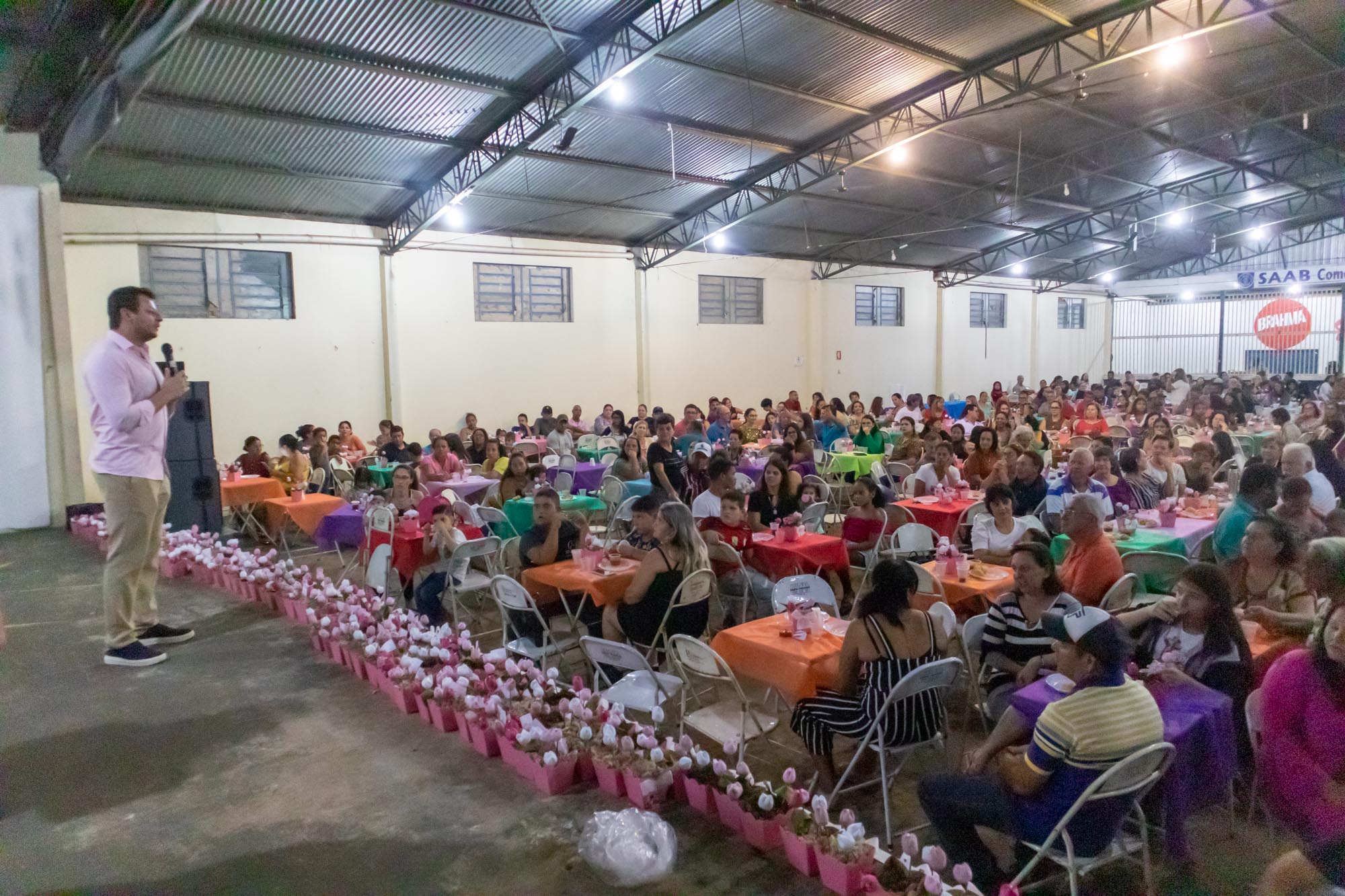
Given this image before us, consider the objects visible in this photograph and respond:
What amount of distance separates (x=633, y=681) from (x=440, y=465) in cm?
549

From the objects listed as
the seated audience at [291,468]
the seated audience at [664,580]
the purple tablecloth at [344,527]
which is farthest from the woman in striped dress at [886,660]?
the seated audience at [291,468]

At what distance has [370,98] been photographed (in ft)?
28.6

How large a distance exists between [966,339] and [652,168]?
1350 centimetres

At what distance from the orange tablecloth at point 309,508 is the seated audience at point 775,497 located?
12.1ft

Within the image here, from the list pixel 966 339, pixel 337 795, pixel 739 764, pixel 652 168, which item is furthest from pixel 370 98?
pixel 966 339

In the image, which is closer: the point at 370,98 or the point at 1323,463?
the point at 1323,463

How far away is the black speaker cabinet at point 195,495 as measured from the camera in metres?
7.96

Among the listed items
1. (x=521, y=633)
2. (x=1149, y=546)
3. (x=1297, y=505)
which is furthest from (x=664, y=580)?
(x=1297, y=505)

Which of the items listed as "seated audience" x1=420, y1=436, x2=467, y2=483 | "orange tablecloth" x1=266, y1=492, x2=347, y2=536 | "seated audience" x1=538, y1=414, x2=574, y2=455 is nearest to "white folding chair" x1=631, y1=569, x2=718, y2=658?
"orange tablecloth" x1=266, y1=492, x2=347, y2=536

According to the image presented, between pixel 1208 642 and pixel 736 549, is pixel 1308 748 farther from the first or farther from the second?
pixel 736 549

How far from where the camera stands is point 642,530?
4895 mm

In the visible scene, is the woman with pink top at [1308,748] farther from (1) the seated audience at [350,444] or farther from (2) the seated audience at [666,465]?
(1) the seated audience at [350,444]

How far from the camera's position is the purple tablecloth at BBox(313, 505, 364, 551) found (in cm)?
660

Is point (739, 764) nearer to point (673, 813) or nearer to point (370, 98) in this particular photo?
point (673, 813)
